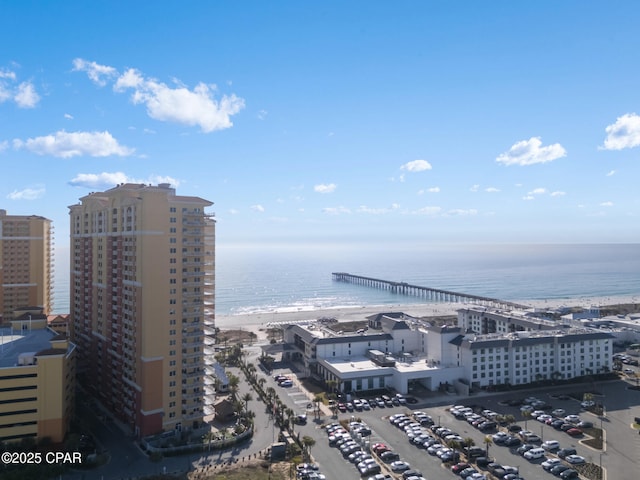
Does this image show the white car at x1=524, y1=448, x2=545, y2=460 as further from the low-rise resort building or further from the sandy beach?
the sandy beach

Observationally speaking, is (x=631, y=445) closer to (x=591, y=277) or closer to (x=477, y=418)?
(x=477, y=418)

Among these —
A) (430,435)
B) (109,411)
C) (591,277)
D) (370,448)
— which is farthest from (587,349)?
(591,277)

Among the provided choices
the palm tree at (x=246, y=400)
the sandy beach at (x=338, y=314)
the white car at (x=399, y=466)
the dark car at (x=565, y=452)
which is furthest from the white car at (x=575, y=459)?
the sandy beach at (x=338, y=314)

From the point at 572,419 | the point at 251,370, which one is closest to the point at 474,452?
the point at 572,419

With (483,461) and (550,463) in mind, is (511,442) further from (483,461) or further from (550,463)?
(483,461)

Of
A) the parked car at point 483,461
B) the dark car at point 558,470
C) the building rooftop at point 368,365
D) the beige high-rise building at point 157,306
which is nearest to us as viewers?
the dark car at point 558,470

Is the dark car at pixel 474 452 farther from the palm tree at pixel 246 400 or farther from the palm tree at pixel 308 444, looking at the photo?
the palm tree at pixel 246 400
